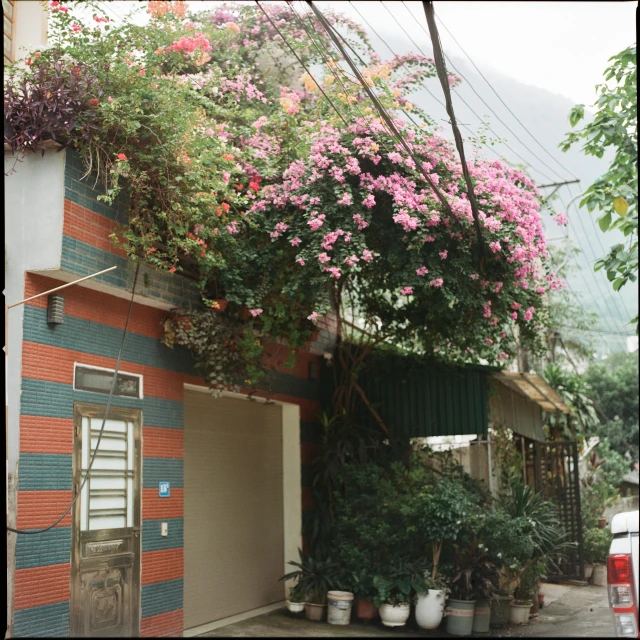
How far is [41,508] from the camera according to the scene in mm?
7289

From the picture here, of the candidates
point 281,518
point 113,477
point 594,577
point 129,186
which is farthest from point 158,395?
point 594,577

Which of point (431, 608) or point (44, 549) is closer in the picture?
point (44, 549)

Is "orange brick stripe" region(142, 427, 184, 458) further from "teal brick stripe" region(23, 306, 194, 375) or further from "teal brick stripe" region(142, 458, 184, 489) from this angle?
"teal brick stripe" region(23, 306, 194, 375)

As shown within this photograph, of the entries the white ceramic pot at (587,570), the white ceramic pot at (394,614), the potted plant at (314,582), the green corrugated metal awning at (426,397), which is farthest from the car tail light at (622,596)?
the white ceramic pot at (587,570)

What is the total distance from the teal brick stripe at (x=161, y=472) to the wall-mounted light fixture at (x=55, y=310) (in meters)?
2.05

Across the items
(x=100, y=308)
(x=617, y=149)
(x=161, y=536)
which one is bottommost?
(x=161, y=536)

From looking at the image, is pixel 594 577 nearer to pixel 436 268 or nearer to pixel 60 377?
pixel 436 268

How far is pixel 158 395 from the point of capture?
9211 mm

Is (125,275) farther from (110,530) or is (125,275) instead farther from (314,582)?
(314,582)

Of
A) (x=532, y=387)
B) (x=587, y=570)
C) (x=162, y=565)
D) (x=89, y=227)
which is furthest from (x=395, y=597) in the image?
(x=587, y=570)

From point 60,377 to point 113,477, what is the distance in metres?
1.31

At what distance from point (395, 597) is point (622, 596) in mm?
5911

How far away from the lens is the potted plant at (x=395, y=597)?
10.3m

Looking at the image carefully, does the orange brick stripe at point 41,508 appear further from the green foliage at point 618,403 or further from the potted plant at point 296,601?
the green foliage at point 618,403
